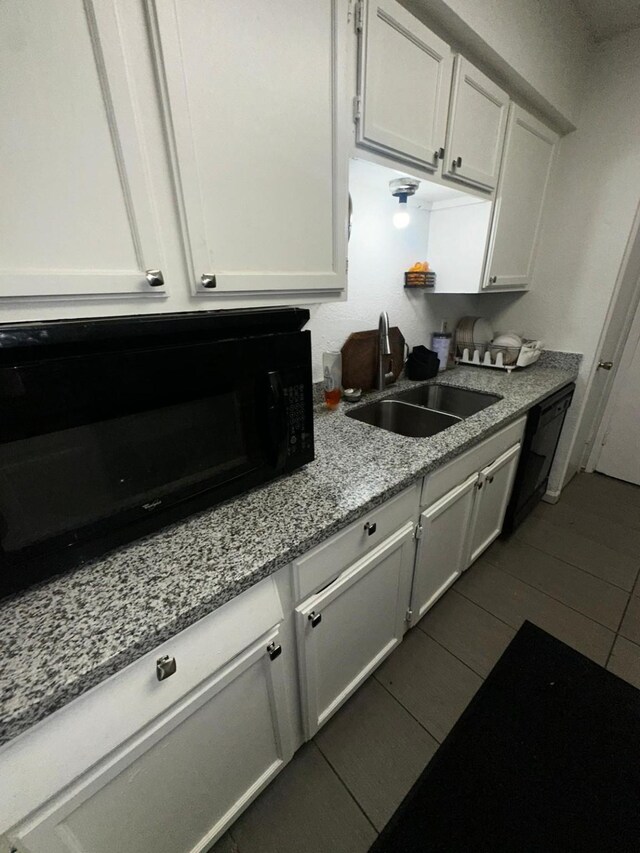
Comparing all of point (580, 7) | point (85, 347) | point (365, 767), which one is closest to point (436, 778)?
point (365, 767)

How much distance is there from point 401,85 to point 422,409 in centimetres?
114

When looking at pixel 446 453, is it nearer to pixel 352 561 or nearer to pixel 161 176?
pixel 352 561

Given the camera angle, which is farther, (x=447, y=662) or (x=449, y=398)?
(x=449, y=398)

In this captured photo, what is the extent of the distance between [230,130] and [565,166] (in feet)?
6.96

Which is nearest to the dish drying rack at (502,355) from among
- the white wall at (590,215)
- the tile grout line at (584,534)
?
the white wall at (590,215)

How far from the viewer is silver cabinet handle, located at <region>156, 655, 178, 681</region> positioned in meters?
0.60

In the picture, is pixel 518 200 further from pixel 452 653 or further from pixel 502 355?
pixel 452 653

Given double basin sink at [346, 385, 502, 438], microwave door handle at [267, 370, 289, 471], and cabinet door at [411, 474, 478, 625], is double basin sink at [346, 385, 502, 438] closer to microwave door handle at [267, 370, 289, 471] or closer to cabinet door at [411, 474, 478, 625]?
cabinet door at [411, 474, 478, 625]

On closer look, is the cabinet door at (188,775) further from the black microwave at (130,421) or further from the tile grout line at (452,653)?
the tile grout line at (452,653)

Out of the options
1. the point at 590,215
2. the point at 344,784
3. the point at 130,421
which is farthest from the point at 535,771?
the point at 590,215

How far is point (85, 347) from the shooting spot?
1.86 ft

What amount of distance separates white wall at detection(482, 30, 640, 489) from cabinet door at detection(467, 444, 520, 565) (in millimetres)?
827

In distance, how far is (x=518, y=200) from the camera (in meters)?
1.75

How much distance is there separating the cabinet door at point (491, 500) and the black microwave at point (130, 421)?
1048 millimetres
